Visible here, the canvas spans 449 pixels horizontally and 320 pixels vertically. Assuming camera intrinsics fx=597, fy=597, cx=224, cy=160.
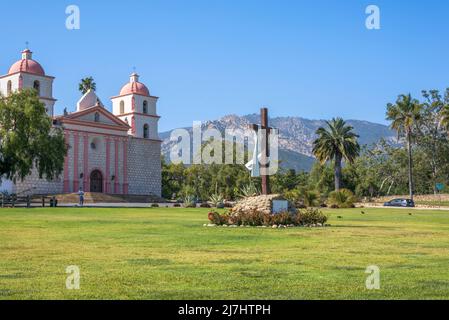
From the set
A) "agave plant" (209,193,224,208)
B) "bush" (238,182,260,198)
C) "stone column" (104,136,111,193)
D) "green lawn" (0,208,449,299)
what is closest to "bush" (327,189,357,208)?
"agave plant" (209,193,224,208)

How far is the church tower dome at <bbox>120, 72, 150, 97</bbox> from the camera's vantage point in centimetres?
7275

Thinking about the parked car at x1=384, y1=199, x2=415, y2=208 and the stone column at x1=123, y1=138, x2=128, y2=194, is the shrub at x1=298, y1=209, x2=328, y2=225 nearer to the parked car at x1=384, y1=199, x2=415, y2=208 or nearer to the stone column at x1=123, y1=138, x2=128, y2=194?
the parked car at x1=384, y1=199, x2=415, y2=208

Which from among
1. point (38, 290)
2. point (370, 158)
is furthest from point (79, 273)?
point (370, 158)

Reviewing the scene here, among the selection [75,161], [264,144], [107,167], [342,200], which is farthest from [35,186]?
[264,144]

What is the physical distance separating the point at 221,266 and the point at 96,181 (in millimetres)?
59837

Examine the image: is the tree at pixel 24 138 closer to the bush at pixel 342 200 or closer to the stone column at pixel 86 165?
the stone column at pixel 86 165

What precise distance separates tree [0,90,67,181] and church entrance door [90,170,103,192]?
21.5 m

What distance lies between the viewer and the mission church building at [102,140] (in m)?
62.6

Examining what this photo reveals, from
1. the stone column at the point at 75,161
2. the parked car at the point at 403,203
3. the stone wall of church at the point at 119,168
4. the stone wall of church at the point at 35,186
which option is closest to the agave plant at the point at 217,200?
the parked car at the point at 403,203

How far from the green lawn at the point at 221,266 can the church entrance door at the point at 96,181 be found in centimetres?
5171
